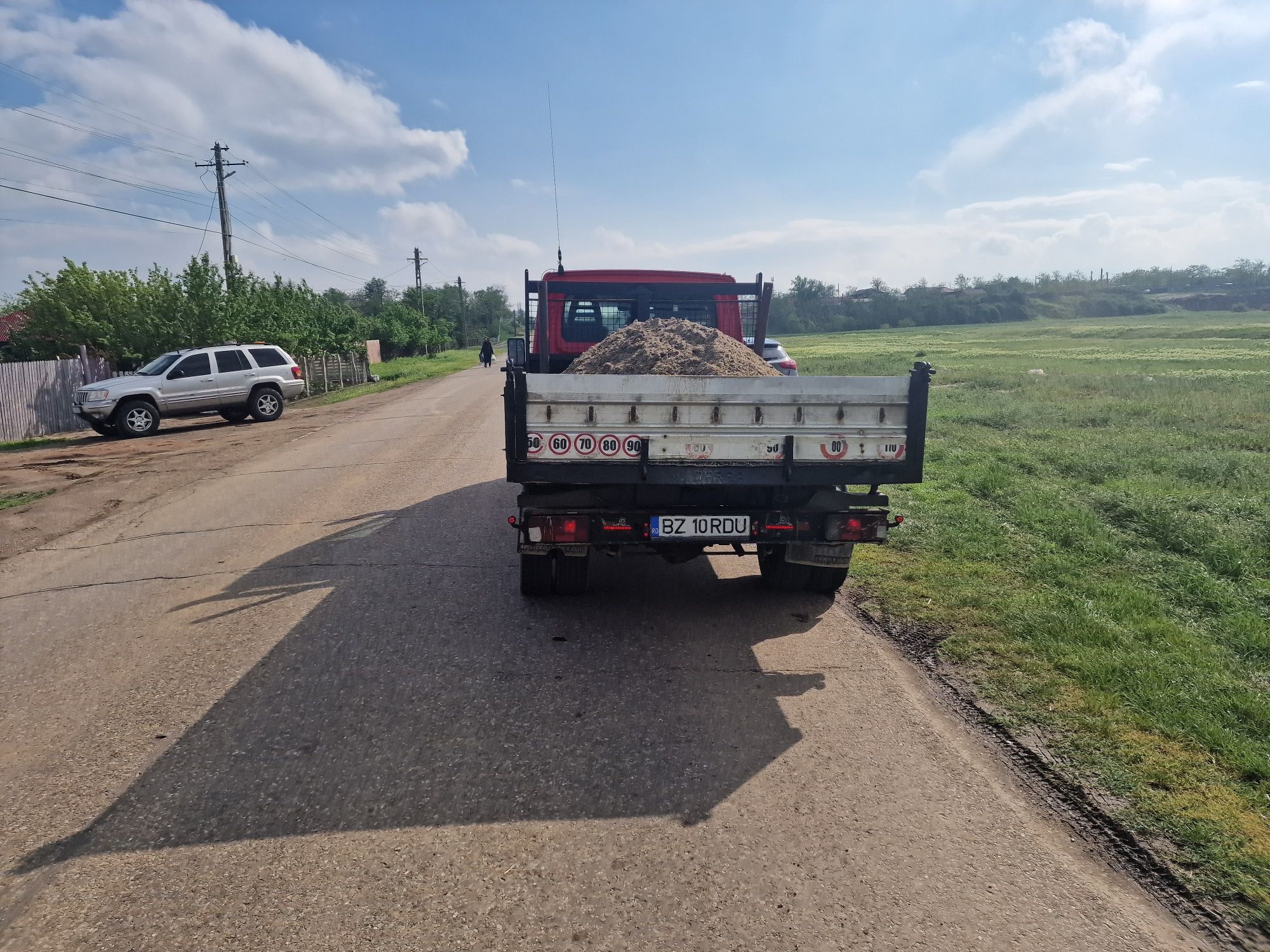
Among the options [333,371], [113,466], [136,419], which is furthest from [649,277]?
[333,371]

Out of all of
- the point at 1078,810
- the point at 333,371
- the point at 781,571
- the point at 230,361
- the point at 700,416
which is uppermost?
the point at 230,361

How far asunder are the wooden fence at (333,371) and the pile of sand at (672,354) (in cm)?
2464

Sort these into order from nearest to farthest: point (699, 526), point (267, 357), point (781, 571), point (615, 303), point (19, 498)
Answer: point (699, 526)
point (781, 571)
point (615, 303)
point (19, 498)
point (267, 357)

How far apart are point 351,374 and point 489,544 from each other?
30993 mm

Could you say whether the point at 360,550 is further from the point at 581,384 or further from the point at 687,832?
the point at 687,832

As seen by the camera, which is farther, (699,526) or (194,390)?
(194,390)

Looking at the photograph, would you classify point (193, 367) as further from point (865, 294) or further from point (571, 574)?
point (865, 294)

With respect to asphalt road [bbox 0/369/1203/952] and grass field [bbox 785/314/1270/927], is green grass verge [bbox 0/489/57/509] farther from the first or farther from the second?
grass field [bbox 785/314/1270/927]

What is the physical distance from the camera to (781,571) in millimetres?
5988

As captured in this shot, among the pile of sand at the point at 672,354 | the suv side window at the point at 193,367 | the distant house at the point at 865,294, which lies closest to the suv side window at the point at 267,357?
the suv side window at the point at 193,367

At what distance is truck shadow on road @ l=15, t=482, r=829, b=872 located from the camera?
3256 mm

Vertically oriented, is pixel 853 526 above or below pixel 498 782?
above

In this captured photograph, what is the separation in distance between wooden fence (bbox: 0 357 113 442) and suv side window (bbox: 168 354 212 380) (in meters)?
3.10

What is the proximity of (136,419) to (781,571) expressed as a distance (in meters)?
16.5
